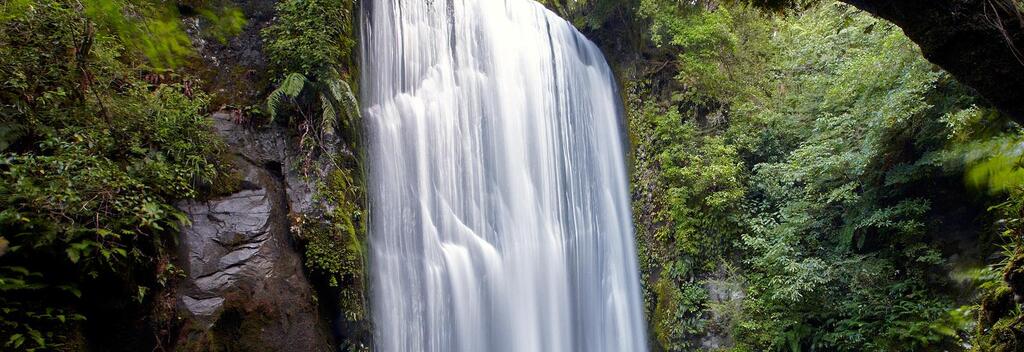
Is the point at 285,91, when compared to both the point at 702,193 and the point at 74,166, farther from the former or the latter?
the point at 702,193

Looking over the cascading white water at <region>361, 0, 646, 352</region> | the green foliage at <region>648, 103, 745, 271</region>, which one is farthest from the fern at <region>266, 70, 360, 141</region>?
the green foliage at <region>648, 103, 745, 271</region>

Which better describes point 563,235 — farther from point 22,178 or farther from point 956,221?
point 22,178

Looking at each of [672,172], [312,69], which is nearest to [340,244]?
[312,69]

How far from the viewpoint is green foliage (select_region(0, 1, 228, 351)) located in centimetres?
405

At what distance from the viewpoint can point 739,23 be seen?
12.1 metres

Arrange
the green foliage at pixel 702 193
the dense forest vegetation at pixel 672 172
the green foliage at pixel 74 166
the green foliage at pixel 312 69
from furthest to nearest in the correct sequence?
1. the green foliage at pixel 702 193
2. the green foliage at pixel 312 69
3. the dense forest vegetation at pixel 672 172
4. the green foliage at pixel 74 166

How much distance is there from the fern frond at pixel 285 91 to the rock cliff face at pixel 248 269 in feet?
1.36

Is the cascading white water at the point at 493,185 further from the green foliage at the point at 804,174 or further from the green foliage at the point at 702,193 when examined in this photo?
the green foliage at the point at 702,193

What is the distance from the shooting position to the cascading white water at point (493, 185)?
24.6 feet

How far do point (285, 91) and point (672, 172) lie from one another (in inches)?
286

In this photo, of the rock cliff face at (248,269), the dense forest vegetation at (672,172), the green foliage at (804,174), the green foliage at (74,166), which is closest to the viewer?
the green foliage at (74,166)

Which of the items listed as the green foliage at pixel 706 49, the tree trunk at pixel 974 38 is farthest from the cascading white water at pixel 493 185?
the tree trunk at pixel 974 38

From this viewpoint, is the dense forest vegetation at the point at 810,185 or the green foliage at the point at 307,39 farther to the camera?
the green foliage at the point at 307,39

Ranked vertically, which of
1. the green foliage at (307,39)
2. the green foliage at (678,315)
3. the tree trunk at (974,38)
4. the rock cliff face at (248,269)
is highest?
the green foliage at (307,39)
